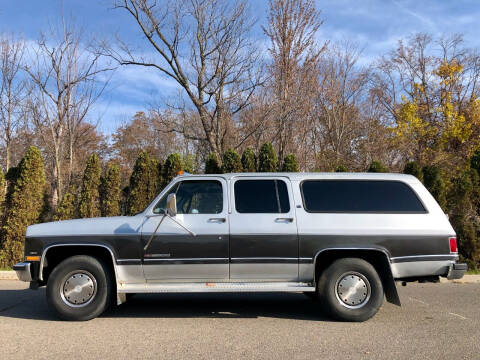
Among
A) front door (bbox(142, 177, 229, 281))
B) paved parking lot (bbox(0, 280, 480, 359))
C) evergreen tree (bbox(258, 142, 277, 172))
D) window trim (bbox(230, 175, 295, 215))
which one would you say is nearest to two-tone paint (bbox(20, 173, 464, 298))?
front door (bbox(142, 177, 229, 281))

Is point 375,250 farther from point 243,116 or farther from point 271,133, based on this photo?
point 243,116

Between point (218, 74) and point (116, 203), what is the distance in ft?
21.7

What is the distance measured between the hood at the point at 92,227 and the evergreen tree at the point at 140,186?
6685 mm

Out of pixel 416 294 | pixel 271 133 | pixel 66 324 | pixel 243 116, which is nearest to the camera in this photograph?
pixel 66 324

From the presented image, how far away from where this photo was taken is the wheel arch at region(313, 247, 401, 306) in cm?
562

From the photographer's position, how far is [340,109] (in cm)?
2870

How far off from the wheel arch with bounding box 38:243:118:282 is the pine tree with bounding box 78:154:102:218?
21.6 feet

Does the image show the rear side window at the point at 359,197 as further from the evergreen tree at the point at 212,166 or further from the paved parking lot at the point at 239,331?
the evergreen tree at the point at 212,166

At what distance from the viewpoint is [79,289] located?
5.63 metres

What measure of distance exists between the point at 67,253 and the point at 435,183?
10064 millimetres

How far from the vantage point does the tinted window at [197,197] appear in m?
5.85

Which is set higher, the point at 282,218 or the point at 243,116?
the point at 243,116

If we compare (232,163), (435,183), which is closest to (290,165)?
(232,163)

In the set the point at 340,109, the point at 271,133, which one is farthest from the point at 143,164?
the point at 340,109
